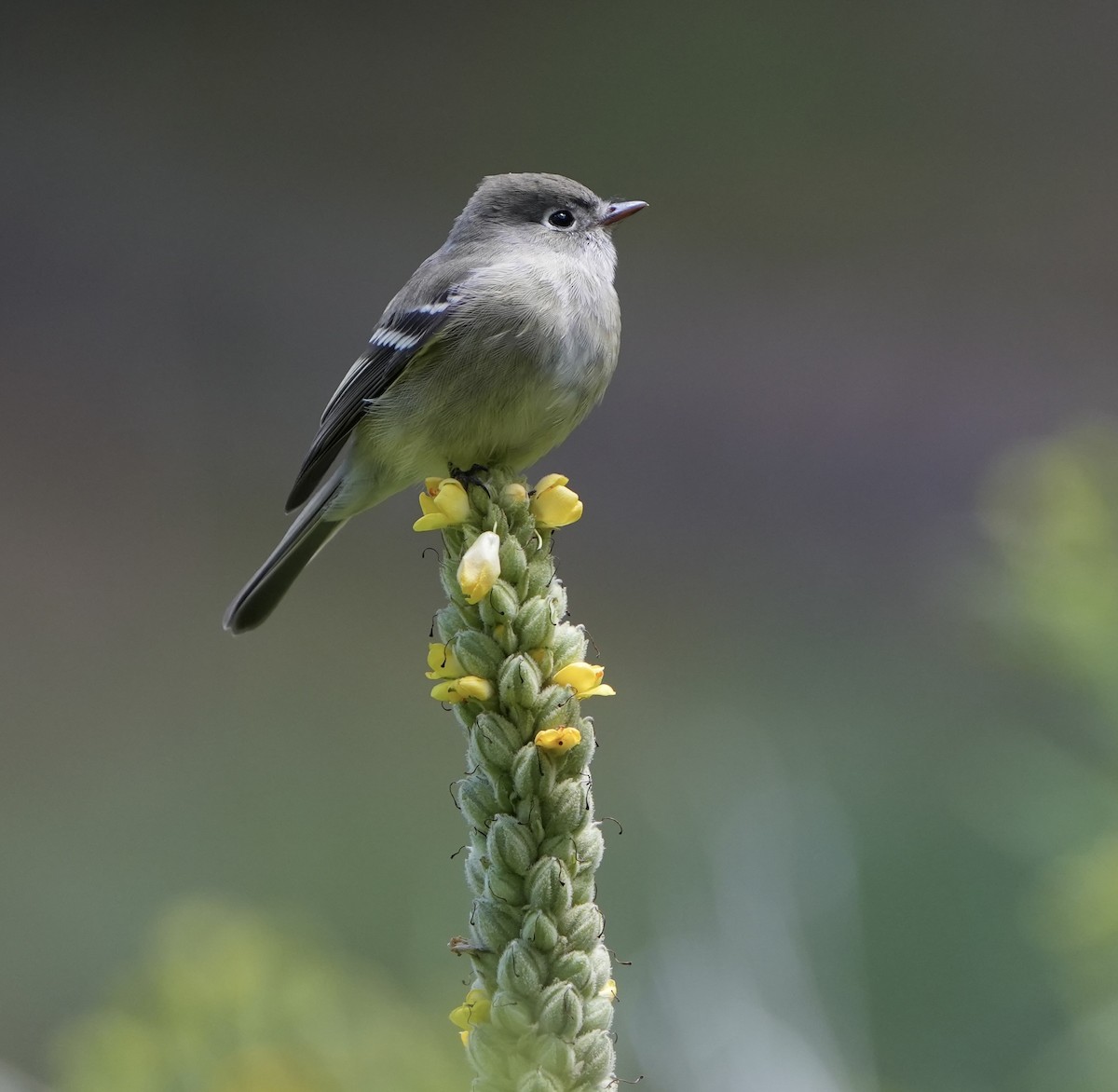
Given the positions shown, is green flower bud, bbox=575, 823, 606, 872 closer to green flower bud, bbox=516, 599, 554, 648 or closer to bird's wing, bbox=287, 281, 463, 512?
green flower bud, bbox=516, 599, 554, 648

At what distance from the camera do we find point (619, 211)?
162cm

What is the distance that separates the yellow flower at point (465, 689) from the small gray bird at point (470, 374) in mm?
709

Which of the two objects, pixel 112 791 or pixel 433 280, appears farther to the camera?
pixel 112 791

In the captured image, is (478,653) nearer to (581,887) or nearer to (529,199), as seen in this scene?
(581,887)

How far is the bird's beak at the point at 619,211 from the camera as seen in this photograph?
1.59m

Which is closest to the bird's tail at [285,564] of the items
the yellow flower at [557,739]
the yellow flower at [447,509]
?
the yellow flower at [447,509]

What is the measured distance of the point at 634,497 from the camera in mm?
3264

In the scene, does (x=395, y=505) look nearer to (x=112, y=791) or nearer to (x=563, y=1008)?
(x=112, y=791)

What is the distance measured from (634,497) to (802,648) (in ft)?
1.98

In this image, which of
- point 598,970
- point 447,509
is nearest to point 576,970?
point 598,970

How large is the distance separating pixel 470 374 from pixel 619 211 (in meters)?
0.45

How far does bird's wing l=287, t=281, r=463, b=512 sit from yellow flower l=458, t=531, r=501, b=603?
781mm

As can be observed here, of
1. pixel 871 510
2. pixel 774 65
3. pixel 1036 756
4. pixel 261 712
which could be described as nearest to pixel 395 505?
pixel 261 712

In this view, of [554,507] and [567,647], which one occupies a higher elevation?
Answer: [554,507]
